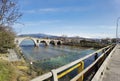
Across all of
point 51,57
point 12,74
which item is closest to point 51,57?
point 51,57

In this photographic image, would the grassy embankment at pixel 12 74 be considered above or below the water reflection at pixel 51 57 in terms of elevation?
above

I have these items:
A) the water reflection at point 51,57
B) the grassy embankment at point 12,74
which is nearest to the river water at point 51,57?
the water reflection at point 51,57

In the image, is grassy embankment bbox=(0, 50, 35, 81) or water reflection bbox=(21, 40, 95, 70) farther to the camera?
water reflection bbox=(21, 40, 95, 70)

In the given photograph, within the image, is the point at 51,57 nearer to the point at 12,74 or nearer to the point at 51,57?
the point at 51,57

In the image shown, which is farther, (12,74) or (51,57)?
(51,57)

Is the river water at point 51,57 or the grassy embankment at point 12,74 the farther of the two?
the river water at point 51,57

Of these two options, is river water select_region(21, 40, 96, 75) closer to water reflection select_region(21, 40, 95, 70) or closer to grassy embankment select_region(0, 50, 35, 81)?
water reflection select_region(21, 40, 95, 70)

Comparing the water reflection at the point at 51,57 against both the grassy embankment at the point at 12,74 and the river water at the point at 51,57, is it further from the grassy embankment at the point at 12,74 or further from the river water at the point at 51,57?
Answer: the grassy embankment at the point at 12,74

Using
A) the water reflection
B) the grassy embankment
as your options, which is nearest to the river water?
the water reflection

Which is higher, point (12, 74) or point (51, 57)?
point (12, 74)

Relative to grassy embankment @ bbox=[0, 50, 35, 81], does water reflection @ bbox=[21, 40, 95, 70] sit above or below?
below

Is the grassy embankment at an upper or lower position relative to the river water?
upper

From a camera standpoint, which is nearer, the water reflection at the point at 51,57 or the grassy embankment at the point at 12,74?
the grassy embankment at the point at 12,74

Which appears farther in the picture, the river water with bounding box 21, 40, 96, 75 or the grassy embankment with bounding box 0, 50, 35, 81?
the river water with bounding box 21, 40, 96, 75
